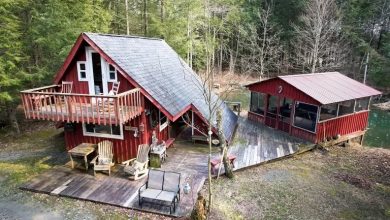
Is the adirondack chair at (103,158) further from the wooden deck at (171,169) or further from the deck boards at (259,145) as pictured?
the deck boards at (259,145)

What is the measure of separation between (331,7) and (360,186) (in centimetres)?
2146

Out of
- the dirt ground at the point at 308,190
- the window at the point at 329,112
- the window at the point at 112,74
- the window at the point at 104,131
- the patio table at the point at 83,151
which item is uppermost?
the window at the point at 112,74

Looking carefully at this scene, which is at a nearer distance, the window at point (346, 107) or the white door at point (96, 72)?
the white door at point (96, 72)

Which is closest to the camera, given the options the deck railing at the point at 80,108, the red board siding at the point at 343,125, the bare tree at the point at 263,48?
the deck railing at the point at 80,108

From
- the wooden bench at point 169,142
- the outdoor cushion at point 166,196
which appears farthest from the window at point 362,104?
the outdoor cushion at point 166,196

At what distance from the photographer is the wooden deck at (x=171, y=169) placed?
352 inches

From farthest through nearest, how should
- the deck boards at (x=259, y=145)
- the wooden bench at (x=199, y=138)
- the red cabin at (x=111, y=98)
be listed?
1. the wooden bench at (x=199, y=138)
2. the deck boards at (x=259, y=145)
3. the red cabin at (x=111, y=98)

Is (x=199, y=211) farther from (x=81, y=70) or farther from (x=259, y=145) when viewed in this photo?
(x=81, y=70)

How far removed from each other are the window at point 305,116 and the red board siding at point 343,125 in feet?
2.04

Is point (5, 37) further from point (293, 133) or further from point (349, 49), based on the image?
point (349, 49)

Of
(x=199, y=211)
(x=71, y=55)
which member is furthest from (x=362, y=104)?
(x=71, y=55)

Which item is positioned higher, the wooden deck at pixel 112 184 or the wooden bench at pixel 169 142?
the wooden bench at pixel 169 142

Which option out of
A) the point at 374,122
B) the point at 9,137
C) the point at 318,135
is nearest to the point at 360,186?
the point at 318,135

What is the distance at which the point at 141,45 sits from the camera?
46.2 ft
